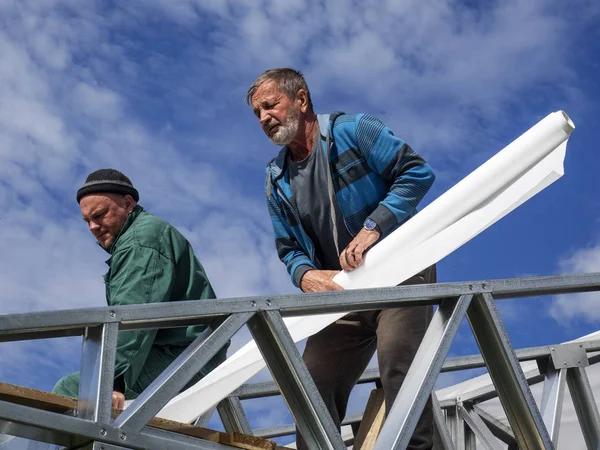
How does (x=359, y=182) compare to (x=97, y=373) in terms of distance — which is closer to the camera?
(x=97, y=373)

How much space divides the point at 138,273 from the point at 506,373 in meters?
1.46

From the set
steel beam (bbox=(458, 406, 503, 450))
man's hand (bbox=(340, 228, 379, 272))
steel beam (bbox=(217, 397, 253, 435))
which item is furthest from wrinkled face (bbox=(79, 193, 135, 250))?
steel beam (bbox=(458, 406, 503, 450))

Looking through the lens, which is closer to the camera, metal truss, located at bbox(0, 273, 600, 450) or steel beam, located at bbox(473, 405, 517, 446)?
metal truss, located at bbox(0, 273, 600, 450)

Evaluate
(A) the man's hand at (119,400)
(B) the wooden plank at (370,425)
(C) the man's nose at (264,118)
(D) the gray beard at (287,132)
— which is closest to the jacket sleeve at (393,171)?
(D) the gray beard at (287,132)

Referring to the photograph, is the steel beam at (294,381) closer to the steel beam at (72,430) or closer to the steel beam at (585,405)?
the steel beam at (72,430)

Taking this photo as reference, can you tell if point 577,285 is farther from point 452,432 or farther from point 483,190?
point 452,432

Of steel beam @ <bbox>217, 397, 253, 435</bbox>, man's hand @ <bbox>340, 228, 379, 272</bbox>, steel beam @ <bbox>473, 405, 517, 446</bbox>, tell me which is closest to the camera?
man's hand @ <bbox>340, 228, 379, 272</bbox>

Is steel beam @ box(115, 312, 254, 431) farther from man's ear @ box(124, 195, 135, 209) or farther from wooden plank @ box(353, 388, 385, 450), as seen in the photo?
man's ear @ box(124, 195, 135, 209)

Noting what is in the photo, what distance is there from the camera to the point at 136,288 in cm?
391

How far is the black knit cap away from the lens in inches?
174

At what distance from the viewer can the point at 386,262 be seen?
4.01 metres

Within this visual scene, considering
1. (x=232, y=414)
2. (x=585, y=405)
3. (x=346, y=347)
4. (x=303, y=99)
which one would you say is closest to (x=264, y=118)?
(x=303, y=99)

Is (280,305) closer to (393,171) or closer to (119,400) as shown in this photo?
(119,400)

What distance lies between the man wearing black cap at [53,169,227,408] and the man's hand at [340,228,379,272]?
59 cm
